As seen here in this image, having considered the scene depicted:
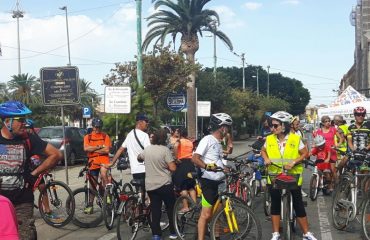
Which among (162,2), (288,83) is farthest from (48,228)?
(288,83)

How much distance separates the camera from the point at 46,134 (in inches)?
822

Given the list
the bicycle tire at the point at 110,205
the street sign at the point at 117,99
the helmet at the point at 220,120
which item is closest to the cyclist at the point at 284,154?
the helmet at the point at 220,120

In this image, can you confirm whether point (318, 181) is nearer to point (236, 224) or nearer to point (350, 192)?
point (350, 192)

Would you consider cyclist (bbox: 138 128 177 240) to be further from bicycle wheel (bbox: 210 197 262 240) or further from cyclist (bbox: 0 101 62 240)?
cyclist (bbox: 0 101 62 240)

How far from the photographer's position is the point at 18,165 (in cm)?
448

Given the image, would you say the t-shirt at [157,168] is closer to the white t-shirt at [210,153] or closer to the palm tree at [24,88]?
the white t-shirt at [210,153]

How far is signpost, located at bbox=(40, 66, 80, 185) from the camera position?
1106 centimetres

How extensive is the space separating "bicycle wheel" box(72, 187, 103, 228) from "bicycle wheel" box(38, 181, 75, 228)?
0.20 metres

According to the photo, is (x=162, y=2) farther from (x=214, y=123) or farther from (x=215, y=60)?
(x=214, y=123)

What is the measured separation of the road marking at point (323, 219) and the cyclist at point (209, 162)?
210cm

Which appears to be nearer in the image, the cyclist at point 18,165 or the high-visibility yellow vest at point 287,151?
the cyclist at point 18,165

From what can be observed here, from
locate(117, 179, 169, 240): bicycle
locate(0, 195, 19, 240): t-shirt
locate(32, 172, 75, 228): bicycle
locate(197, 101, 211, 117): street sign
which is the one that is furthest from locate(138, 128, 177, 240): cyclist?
locate(197, 101, 211, 117): street sign

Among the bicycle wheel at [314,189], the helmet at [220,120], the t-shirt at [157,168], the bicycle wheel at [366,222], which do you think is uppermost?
the helmet at [220,120]

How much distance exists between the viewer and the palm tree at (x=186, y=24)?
1179 inches
